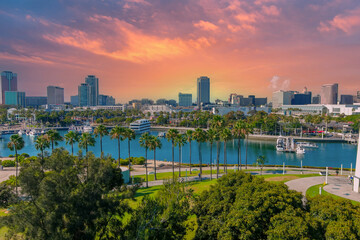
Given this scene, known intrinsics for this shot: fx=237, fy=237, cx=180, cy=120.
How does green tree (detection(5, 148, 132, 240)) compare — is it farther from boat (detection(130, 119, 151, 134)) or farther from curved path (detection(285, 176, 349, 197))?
boat (detection(130, 119, 151, 134))

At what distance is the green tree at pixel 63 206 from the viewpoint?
15.4 metres

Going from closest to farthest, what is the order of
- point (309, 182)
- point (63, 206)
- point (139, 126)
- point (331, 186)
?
point (63, 206), point (331, 186), point (309, 182), point (139, 126)

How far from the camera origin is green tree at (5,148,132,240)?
A: 15.4 metres

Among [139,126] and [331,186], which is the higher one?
[139,126]

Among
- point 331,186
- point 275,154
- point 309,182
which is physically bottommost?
point 275,154

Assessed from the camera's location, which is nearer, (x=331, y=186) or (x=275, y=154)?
(x=331, y=186)

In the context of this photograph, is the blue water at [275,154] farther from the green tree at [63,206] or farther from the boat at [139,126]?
the green tree at [63,206]

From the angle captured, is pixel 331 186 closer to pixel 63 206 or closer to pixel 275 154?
pixel 63 206

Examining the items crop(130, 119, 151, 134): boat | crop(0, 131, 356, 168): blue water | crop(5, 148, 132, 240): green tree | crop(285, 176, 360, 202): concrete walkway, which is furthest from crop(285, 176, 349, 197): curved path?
crop(130, 119, 151, 134): boat

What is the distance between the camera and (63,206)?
Result: 16.6 metres

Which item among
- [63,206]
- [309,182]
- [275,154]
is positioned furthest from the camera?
[275,154]

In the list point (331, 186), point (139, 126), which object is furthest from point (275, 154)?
point (139, 126)

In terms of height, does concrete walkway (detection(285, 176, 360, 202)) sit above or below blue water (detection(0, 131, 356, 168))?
above

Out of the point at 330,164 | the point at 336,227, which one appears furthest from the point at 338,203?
the point at 330,164
